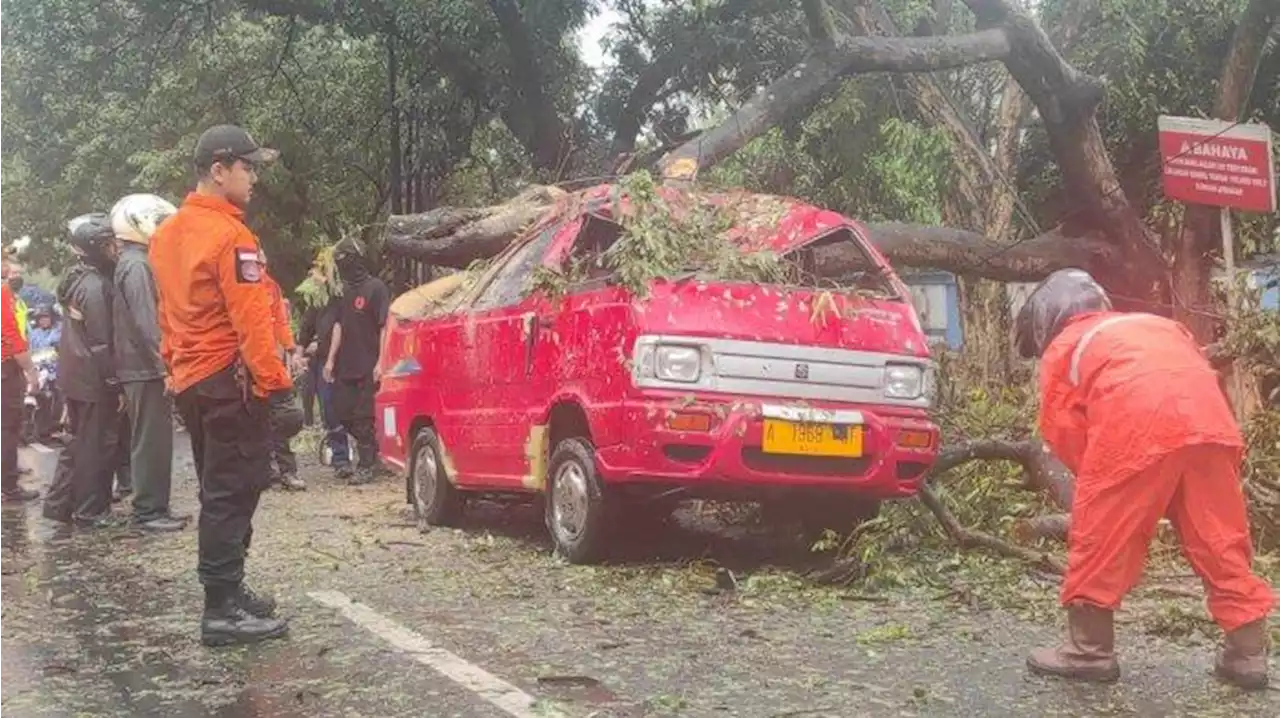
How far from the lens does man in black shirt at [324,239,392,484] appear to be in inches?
446

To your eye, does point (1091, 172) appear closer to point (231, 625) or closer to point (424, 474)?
point (424, 474)

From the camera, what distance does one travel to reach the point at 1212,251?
10.9 m

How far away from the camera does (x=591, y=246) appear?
7.15 metres

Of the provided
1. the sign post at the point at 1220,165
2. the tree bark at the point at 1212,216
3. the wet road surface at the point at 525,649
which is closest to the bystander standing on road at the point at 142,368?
the wet road surface at the point at 525,649

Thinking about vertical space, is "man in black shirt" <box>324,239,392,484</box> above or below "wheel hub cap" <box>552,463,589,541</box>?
above

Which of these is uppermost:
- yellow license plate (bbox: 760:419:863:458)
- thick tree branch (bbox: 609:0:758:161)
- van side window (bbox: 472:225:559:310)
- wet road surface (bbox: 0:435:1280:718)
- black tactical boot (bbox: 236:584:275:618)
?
thick tree branch (bbox: 609:0:758:161)

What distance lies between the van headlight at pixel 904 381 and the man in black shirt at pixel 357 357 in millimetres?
5840

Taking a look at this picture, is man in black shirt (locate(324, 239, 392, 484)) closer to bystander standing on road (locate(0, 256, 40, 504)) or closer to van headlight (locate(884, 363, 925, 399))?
bystander standing on road (locate(0, 256, 40, 504))

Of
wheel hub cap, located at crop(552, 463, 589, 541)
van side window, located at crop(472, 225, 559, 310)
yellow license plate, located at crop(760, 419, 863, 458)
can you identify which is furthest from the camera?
van side window, located at crop(472, 225, 559, 310)

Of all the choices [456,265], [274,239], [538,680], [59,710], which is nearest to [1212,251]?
[456,265]

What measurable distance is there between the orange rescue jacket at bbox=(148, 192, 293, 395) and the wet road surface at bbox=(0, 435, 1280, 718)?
3.41 feet

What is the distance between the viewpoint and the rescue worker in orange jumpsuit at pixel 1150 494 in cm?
432

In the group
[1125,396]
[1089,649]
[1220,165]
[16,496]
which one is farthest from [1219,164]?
[16,496]

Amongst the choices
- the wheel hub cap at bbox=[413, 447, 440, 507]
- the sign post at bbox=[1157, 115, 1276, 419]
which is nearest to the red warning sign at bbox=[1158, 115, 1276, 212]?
the sign post at bbox=[1157, 115, 1276, 419]
